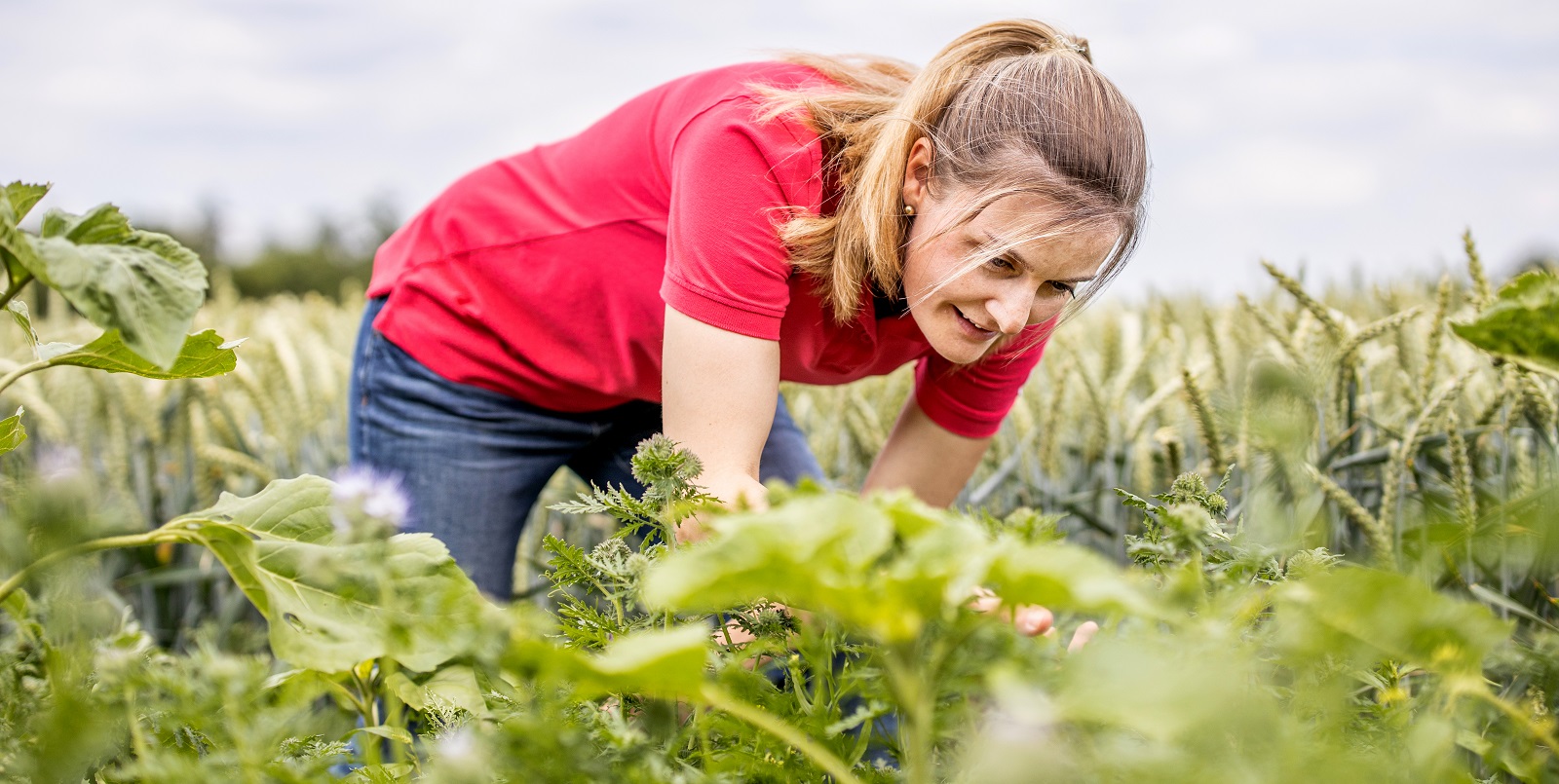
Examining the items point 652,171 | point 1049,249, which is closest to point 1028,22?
point 1049,249

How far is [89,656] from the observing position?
0.66 m

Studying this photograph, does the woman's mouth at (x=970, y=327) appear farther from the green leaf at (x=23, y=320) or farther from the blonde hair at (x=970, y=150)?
the green leaf at (x=23, y=320)

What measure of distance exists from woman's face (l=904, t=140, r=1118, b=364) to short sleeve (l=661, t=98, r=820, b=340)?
0.16 metres

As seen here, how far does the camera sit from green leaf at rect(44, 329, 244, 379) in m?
0.78

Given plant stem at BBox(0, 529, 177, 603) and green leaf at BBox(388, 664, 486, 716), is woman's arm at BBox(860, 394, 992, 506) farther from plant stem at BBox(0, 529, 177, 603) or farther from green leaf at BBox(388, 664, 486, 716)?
plant stem at BBox(0, 529, 177, 603)

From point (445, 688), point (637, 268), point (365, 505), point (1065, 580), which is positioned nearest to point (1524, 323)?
point (1065, 580)

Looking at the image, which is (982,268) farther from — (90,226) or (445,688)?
(90,226)

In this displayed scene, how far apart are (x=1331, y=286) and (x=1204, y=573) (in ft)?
12.2

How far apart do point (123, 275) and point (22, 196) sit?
0.13 meters

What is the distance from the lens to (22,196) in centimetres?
71

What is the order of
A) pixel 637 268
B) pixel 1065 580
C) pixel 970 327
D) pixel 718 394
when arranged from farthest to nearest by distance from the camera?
pixel 637 268
pixel 970 327
pixel 718 394
pixel 1065 580

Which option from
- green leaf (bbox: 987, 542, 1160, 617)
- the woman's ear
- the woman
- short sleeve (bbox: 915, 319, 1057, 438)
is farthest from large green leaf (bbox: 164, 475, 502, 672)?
short sleeve (bbox: 915, 319, 1057, 438)

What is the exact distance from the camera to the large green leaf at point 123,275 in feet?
2.07

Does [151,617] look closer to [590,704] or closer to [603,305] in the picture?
[603,305]
